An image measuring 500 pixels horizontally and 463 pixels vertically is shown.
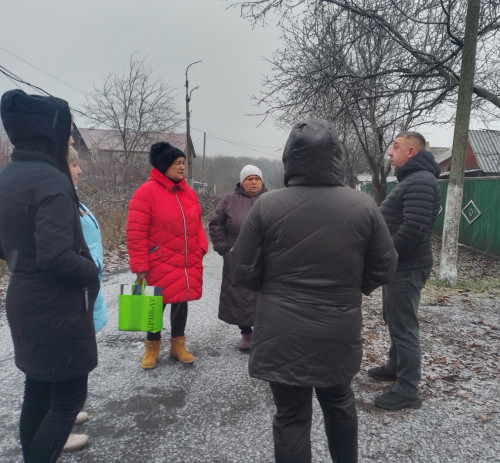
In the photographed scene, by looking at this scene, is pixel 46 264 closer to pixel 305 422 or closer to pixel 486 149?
pixel 305 422

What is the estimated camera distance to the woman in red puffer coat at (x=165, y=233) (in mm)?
3295

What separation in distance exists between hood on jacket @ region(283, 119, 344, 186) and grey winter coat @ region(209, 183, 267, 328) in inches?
82.9

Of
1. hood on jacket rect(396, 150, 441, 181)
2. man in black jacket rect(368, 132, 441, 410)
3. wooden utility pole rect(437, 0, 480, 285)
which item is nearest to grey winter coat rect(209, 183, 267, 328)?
man in black jacket rect(368, 132, 441, 410)

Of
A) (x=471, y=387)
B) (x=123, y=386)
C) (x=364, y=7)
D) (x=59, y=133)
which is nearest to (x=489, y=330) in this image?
(x=471, y=387)

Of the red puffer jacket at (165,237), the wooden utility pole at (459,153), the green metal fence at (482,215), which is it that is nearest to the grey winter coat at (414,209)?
the red puffer jacket at (165,237)

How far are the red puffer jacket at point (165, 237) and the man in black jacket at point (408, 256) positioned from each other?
1.62 meters

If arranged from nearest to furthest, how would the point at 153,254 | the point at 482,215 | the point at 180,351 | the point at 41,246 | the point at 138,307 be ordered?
1. the point at 41,246
2. the point at 138,307
3. the point at 153,254
4. the point at 180,351
5. the point at 482,215

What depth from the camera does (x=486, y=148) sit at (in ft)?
80.7

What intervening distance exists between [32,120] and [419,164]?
97.2 inches

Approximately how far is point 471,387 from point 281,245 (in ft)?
8.58

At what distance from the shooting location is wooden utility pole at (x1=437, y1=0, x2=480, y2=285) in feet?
24.7

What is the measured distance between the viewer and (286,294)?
74.0 inches

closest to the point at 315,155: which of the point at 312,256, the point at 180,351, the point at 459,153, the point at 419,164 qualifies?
the point at 312,256

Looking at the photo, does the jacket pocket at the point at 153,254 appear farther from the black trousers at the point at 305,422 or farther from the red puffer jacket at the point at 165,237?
the black trousers at the point at 305,422
